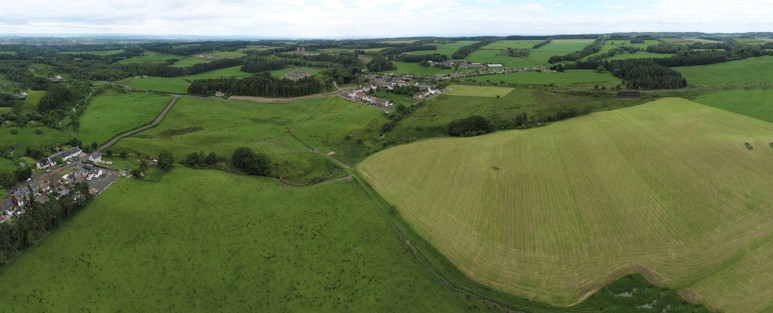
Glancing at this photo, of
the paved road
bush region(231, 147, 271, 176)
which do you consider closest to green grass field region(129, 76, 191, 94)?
the paved road

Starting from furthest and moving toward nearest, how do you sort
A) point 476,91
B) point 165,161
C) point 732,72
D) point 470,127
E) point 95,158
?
point 732,72 < point 476,91 < point 470,127 < point 95,158 < point 165,161

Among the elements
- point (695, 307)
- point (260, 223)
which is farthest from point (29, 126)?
point (695, 307)

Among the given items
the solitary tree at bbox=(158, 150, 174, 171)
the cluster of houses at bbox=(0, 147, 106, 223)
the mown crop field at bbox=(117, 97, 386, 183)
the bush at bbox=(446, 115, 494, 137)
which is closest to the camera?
the cluster of houses at bbox=(0, 147, 106, 223)

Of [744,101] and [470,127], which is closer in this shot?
[470,127]

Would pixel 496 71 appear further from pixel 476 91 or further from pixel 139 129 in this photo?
pixel 139 129

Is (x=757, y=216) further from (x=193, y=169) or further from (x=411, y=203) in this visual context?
(x=193, y=169)

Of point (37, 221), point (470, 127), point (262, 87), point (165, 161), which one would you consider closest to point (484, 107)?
point (470, 127)

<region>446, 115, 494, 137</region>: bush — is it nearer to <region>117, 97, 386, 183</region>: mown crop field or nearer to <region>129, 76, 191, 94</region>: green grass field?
<region>117, 97, 386, 183</region>: mown crop field

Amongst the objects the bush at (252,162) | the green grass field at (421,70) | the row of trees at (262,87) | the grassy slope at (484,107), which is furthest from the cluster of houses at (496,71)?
the bush at (252,162)
